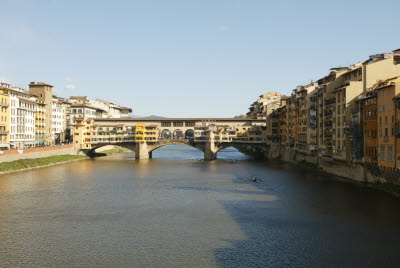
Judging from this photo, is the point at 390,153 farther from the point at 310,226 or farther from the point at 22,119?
the point at 22,119

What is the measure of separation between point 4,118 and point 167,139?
3904 centimetres

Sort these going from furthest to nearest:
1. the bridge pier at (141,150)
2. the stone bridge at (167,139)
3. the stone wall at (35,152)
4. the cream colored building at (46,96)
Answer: the cream colored building at (46,96) < the bridge pier at (141,150) < the stone bridge at (167,139) < the stone wall at (35,152)

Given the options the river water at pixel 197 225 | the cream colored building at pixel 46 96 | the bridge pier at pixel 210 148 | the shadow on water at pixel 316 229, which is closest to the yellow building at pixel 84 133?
the cream colored building at pixel 46 96

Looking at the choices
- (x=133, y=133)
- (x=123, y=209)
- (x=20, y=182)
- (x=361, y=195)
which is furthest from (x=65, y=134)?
(x=361, y=195)

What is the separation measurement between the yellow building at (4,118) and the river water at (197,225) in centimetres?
2704

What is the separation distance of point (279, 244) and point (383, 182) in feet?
73.2

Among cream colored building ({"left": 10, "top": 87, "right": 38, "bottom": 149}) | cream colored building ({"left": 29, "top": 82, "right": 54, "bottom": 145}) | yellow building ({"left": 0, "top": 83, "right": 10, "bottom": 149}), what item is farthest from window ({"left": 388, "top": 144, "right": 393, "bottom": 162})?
cream colored building ({"left": 29, "top": 82, "right": 54, "bottom": 145})

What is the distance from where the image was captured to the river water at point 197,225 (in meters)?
24.0

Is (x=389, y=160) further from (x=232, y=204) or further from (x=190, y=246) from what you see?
(x=190, y=246)

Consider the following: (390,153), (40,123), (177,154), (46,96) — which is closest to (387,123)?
(390,153)

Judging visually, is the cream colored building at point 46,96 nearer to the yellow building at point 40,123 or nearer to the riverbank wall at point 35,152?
the yellow building at point 40,123

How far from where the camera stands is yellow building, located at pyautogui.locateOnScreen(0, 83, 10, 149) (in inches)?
2925

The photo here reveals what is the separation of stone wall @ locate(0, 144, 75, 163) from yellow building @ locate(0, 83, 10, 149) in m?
6.38

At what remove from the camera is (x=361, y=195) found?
4084cm
